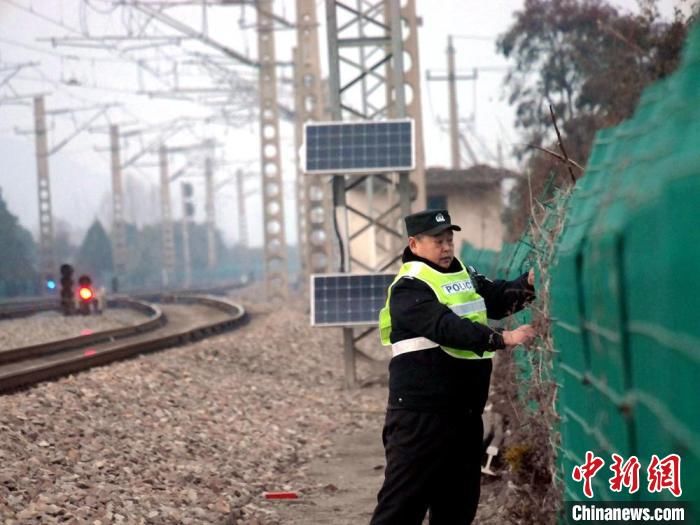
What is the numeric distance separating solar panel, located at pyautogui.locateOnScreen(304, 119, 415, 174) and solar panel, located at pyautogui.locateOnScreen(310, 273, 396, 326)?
1400mm

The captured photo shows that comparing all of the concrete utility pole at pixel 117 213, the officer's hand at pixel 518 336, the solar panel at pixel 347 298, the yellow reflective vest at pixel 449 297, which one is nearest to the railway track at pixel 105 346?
the solar panel at pixel 347 298

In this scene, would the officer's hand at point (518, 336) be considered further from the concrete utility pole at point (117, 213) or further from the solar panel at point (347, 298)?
the concrete utility pole at point (117, 213)

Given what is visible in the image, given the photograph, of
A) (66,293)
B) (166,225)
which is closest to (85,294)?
(66,293)

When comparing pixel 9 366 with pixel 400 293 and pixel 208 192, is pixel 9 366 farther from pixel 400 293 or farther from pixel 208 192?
pixel 208 192

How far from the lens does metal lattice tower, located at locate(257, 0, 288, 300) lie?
44.9 meters

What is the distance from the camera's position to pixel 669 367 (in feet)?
9.62

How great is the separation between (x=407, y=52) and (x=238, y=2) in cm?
1504

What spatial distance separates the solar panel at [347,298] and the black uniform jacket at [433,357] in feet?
29.4

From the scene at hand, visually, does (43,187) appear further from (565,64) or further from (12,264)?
(565,64)

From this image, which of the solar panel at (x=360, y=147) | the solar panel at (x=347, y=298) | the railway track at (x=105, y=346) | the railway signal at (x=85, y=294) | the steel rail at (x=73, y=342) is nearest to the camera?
the railway track at (x=105, y=346)

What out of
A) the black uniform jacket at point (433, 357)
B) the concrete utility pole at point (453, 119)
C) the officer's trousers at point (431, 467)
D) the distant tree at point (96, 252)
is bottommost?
the distant tree at point (96, 252)

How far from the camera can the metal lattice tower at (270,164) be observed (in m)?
44.9

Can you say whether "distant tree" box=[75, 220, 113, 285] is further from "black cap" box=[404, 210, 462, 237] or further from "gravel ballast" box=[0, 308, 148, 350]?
"black cap" box=[404, 210, 462, 237]

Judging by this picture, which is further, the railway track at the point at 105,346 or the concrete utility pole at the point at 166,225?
the concrete utility pole at the point at 166,225
